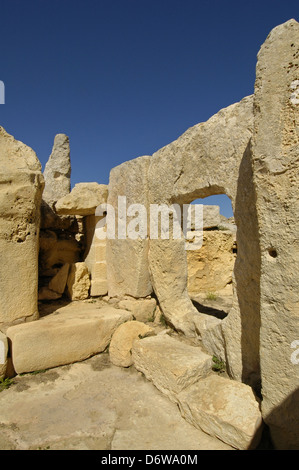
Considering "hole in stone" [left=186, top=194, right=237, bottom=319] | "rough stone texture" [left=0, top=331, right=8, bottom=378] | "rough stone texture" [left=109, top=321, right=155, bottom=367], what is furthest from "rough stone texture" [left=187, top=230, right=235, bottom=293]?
"rough stone texture" [left=0, top=331, right=8, bottom=378]

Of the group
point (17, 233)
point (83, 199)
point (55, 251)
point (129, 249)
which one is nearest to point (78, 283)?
point (55, 251)

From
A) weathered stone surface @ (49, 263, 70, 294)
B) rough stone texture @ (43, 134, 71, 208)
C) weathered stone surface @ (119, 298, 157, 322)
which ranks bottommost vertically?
weathered stone surface @ (119, 298, 157, 322)

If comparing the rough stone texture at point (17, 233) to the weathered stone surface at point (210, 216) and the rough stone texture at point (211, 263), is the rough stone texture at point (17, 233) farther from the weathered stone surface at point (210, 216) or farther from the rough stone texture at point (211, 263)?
the weathered stone surface at point (210, 216)

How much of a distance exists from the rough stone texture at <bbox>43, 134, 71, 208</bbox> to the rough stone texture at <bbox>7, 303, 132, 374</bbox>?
3499 mm

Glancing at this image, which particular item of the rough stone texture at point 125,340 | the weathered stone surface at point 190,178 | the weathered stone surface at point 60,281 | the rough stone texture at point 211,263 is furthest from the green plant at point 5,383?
the rough stone texture at point 211,263

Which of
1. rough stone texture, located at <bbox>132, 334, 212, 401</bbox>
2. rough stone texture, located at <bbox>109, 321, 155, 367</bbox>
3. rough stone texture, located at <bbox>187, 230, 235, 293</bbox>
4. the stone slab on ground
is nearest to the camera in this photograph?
the stone slab on ground

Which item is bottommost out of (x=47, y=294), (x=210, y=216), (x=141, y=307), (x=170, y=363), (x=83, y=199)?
(x=170, y=363)

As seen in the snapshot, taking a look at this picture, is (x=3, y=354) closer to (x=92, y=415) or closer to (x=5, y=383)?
(x=5, y=383)

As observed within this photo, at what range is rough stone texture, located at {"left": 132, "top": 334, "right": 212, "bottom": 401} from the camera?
8.23 ft

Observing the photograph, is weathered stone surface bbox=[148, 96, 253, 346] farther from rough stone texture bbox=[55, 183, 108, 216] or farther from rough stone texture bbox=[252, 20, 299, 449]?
rough stone texture bbox=[55, 183, 108, 216]

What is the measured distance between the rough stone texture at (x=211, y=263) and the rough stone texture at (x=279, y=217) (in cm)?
386

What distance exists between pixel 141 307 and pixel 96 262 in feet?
3.58

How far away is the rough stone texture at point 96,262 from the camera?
4422mm

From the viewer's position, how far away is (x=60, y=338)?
311 centimetres
